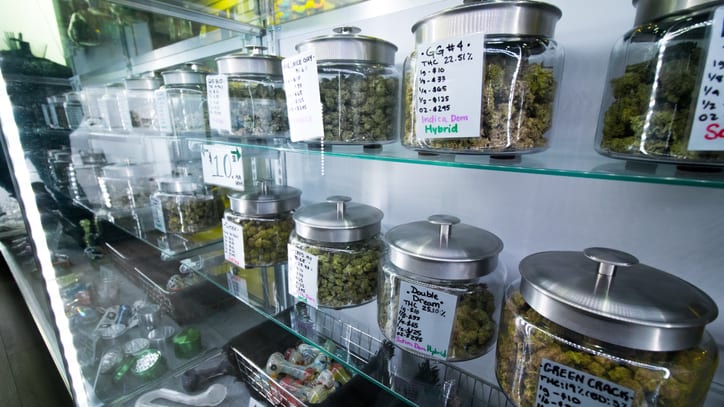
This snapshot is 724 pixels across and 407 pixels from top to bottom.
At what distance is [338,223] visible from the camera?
539mm

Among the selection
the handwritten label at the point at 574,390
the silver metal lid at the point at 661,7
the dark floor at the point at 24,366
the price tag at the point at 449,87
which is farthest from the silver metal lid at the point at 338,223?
the dark floor at the point at 24,366

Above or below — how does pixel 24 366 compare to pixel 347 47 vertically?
below

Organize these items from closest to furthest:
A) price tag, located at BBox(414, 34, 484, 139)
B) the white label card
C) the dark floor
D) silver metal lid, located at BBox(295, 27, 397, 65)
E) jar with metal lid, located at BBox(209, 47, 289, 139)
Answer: the white label card
price tag, located at BBox(414, 34, 484, 139)
silver metal lid, located at BBox(295, 27, 397, 65)
jar with metal lid, located at BBox(209, 47, 289, 139)
the dark floor

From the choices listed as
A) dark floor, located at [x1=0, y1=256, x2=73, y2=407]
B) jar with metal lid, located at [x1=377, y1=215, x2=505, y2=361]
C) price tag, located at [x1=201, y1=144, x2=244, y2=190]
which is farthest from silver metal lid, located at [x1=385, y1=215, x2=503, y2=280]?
dark floor, located at [x1=0, y1=256, x2=73, y2=407]

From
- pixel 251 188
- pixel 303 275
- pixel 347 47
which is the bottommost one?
pixel 303 275

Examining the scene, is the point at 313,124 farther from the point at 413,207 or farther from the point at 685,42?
the point at 685,42

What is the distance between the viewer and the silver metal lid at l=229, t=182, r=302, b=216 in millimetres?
683

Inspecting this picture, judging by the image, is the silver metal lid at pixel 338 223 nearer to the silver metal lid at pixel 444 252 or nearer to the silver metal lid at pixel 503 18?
the silver metal lid at pixel 444 252

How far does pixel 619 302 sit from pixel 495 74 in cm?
25

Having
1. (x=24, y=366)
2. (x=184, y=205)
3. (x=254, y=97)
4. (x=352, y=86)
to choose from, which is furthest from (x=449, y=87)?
(x=24, y=366)

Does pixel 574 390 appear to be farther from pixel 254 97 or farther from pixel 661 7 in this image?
pixel 254 97

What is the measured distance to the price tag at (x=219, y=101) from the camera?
0.63 metres

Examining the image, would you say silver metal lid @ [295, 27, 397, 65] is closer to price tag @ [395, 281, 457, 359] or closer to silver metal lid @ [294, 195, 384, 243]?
silver metal lid @ [294, 195, 384, 243]

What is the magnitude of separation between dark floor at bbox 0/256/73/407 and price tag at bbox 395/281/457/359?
5.13 feet
